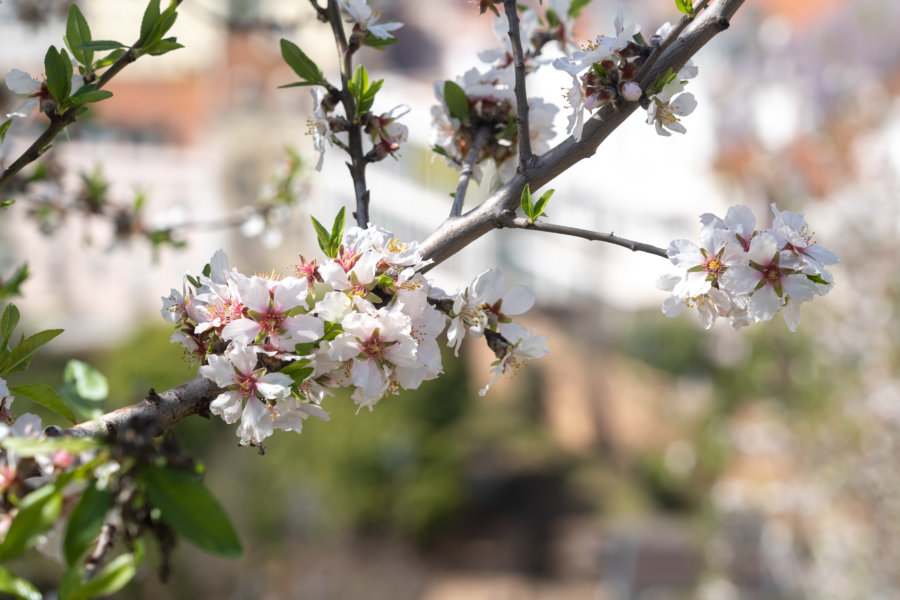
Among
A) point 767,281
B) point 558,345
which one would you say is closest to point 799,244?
point 767,281

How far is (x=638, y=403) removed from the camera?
7.04 metres

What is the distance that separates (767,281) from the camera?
0.73 meters

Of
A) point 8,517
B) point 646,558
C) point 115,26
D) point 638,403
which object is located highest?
point 115,26

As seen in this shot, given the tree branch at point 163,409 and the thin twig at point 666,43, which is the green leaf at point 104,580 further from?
the thin twig at point 666,43

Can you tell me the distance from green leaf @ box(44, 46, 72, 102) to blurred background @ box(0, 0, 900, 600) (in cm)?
78

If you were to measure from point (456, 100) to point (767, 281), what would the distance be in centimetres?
41

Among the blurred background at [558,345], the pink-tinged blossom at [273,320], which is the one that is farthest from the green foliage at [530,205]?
the blurred background at [558,345]

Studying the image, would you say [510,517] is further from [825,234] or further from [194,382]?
[194,382]

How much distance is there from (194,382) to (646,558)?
4.71 m

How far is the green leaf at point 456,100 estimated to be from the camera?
0.94 m

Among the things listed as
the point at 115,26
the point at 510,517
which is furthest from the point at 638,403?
the point at 115,26

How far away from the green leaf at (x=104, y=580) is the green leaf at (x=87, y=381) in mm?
402

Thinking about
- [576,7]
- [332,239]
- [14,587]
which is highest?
[576,7]

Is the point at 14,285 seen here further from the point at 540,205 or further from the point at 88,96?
the point at 540,205
